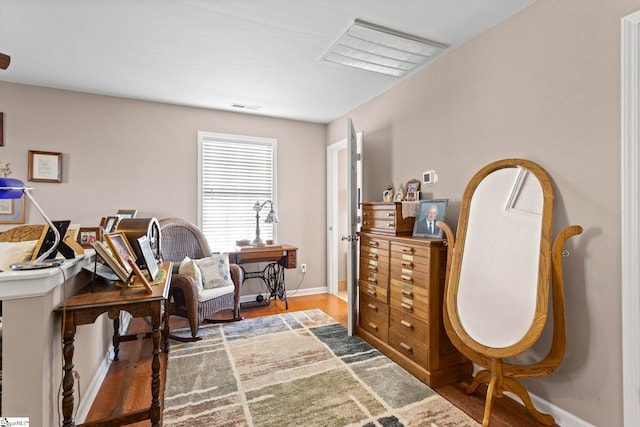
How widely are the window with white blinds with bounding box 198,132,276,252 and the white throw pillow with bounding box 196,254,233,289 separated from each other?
2.65 ft

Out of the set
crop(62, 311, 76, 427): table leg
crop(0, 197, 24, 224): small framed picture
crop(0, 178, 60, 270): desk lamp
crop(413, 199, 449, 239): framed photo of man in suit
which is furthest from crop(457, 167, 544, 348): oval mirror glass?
crop(0, 197, 24, 224): small framed picture

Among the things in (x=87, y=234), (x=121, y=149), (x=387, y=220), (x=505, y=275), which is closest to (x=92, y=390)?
(x=87, y=234)

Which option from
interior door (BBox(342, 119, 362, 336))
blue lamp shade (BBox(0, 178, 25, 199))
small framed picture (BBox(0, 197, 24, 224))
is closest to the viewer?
blue lamp shade (BBox(0, 178, 25, 199))

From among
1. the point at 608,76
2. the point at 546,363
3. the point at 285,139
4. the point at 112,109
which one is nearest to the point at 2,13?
the point at 112,109

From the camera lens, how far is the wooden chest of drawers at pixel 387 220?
2678 mm

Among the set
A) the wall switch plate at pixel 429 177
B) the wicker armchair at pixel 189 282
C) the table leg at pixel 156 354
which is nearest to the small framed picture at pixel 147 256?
the table leg at pixel 156 354

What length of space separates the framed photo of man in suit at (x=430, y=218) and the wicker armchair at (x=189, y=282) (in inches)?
81.8

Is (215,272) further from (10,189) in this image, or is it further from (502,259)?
(502,259)

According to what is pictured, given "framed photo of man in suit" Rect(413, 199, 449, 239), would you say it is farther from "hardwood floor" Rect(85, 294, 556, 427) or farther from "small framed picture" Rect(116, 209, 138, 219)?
"small framed picture" Rect(116, 209, 138, 219)

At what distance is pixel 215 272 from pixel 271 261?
932 millimetres

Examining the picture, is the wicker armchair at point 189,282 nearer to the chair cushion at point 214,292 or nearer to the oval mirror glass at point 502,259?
the chair cushion at point 214,292

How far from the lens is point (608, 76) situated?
1629mm

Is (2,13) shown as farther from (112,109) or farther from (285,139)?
(285,139)

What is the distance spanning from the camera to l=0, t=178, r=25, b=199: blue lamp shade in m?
1.26
